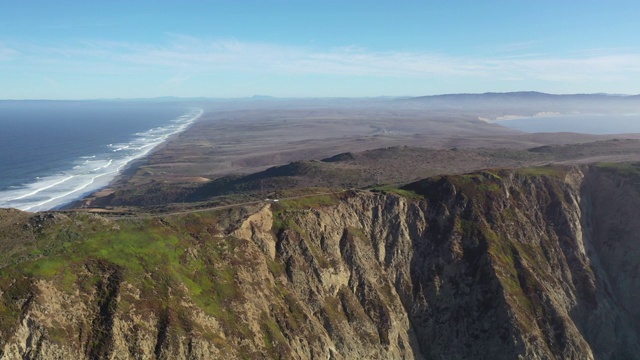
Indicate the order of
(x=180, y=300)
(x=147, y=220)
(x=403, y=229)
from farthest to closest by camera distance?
1. (x=403, y=229)
2. (x=147, y=220)
3. (x=180, y=300)

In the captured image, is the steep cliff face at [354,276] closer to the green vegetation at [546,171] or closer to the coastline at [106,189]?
the green vegetation at [546,171]

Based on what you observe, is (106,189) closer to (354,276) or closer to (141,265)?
(141,265)

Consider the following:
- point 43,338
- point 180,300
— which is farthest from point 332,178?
point 43,338

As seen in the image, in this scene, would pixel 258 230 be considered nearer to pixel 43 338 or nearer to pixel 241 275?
pixel 241 275

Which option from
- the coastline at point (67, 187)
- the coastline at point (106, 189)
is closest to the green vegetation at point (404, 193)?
the coastline at point (106, 189)

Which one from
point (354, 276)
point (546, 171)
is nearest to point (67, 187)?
point (354, 276)

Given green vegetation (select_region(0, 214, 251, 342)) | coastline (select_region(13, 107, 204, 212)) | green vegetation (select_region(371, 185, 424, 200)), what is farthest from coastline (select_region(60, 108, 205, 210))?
green vegetation (select_region(371, 185, 424, 200))

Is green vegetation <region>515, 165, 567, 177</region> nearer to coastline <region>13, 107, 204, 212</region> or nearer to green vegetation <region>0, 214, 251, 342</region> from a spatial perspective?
green vegetation <region>0, 214, 251, 342</region>

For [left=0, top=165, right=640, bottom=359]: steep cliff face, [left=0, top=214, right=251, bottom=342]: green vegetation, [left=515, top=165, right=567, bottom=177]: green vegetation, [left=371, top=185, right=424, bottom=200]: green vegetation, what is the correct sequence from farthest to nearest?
[left=515, top=165, right=567, bottom=177]: green vegetation
[left=371, top=185, right=424, bottom=200]: green vegetation
[left=0, top=165, right=640, bottom=359]: steep cliff face
[left=0, top=214, right=251, bottom=342]: green vegetation
